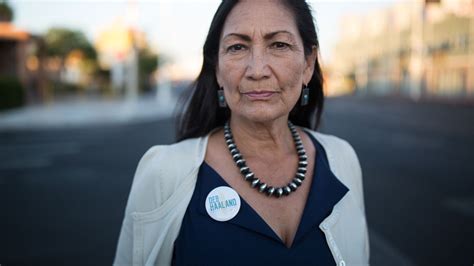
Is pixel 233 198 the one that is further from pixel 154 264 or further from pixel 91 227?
pixel 91 227

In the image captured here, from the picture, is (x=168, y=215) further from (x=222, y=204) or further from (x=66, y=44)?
(x=66, y=44)

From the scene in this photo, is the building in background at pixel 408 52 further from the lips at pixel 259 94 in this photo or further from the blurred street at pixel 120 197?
the lips at pixel 259 94

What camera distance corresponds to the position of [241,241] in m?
1.55

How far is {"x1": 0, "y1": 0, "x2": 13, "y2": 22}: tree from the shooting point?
1098 inches

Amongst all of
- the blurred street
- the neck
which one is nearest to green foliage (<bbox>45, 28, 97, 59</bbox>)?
the blurred street

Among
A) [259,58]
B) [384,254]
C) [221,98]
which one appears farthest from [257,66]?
[384,254]

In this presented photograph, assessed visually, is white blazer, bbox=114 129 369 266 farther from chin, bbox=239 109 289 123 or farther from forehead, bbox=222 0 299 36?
forehead, bbox=222 0 299 36

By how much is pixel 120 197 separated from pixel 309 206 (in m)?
4.56

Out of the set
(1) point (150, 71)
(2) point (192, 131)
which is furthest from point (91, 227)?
(1) point (150, 71)

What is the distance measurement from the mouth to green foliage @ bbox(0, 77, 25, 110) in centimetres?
2264

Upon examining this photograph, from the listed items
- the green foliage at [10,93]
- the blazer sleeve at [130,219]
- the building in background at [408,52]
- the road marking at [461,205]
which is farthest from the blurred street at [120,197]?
the green foliage at [10,93]

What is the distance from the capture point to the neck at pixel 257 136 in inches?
73.2

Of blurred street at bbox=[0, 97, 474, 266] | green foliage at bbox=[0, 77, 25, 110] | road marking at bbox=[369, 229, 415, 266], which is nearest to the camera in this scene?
road marking at bbox=[369, 229, 415, 266]

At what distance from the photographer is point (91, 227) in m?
4.73
